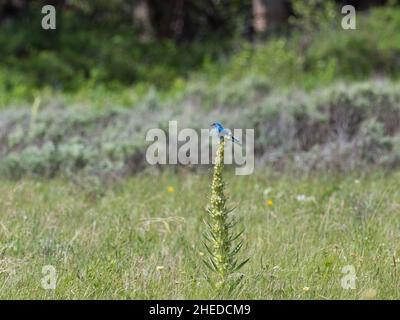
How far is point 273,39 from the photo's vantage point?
46.8 feet

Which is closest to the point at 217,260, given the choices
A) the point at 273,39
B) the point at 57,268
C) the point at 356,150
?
the point at 57,268

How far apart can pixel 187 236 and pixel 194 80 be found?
25.6 feet

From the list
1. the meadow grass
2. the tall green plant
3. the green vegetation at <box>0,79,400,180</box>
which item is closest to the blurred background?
the green vegetation at <box>0,79,400,180</box>

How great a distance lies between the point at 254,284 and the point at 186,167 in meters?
3.45

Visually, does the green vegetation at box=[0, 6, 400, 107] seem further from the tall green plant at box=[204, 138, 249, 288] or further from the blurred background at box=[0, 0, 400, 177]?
the tall green plant at box=[204, 138, 249, 288]

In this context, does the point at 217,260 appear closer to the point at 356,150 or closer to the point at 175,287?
the point at 175,287

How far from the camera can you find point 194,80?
13.0m

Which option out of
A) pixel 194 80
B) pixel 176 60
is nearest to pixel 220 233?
pixel 194 80

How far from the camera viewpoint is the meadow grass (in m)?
4.31

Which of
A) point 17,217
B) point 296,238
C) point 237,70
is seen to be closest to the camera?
point 296,238

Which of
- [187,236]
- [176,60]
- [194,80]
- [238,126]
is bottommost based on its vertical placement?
[187,236]

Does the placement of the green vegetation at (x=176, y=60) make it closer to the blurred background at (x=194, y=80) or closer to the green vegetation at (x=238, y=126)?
the blurred background at (x=194, y=80)

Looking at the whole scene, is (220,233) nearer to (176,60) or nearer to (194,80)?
(194,80)

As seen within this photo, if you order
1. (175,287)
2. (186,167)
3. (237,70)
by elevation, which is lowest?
(175,287)
